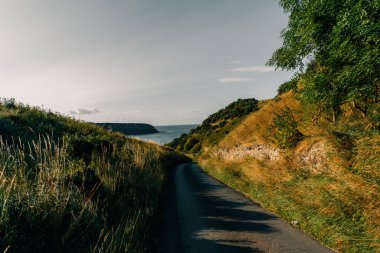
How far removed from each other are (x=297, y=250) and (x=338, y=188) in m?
2.23

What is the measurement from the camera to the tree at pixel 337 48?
26.3ft

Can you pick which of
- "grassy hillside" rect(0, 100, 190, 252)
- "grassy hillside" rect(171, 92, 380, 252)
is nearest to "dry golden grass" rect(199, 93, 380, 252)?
"grassy hillside" rect(171, 92, 380, 252)

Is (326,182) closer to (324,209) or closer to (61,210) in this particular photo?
(324,209)

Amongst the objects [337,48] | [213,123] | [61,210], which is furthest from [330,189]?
[213,123]

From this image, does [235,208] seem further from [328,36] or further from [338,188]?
[328,36]

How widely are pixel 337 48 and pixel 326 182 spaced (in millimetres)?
5393

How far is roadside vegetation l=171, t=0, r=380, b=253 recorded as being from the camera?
219 inches

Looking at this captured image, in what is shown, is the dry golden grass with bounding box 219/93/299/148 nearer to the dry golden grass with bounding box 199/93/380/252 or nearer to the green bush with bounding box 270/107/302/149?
the green bush with bounding box 270/107/302/149

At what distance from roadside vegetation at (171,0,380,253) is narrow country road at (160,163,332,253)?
492 millimetres

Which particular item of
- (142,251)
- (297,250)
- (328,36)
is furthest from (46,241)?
(328,36)

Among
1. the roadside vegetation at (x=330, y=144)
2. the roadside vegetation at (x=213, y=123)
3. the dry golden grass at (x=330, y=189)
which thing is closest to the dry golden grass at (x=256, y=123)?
the roadside vegetation at (x=330, y=144)

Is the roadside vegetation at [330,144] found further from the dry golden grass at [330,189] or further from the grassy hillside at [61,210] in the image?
the grassy hillside at [61,210]

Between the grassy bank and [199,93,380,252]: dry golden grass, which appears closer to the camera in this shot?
the grassy bank

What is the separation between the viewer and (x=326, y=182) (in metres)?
7.07
